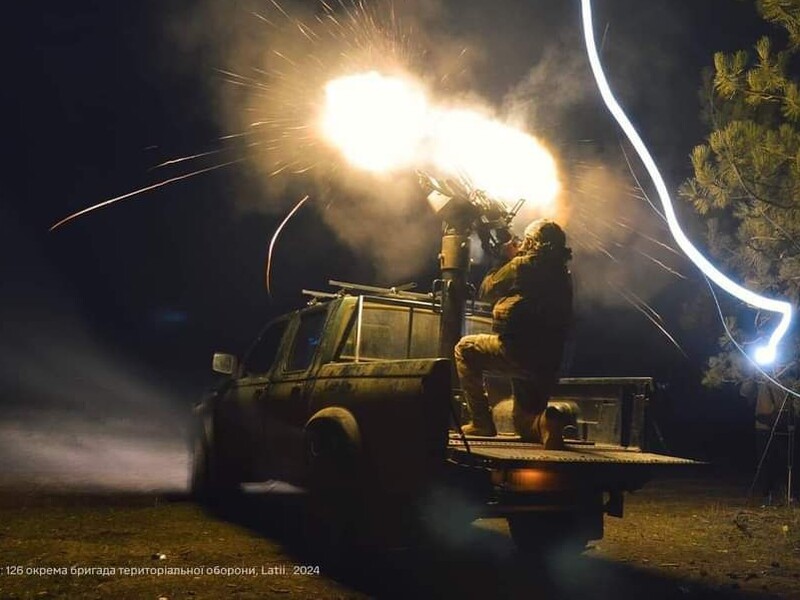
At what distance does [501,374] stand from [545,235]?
3.77 ft

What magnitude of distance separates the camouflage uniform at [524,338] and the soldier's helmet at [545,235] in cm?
8

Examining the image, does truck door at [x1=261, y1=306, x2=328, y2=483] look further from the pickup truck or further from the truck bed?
the truck bed

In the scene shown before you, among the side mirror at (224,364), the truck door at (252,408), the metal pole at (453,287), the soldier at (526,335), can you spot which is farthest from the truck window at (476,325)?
the side mirror at (224,364)

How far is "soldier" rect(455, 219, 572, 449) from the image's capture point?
19.7 feet

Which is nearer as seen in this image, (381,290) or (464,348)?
(464,348)

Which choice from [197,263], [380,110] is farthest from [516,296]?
[197,263]

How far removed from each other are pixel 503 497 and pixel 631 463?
3.23 ft

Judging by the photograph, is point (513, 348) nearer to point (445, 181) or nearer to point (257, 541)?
point (445, 181)

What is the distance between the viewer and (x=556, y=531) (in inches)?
243


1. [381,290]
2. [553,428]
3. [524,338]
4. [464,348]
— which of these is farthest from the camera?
[381,290]

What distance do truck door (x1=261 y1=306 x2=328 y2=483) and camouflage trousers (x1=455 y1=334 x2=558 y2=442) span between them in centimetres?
125

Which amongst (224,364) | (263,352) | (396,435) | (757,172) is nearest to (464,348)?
(396,435)

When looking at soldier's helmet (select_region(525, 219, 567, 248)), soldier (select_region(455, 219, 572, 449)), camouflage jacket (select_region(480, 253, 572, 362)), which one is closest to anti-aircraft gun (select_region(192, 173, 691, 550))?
soldier (select_region(455, 219, 572, 449))

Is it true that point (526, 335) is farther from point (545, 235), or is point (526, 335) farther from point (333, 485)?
point (333, 485)
